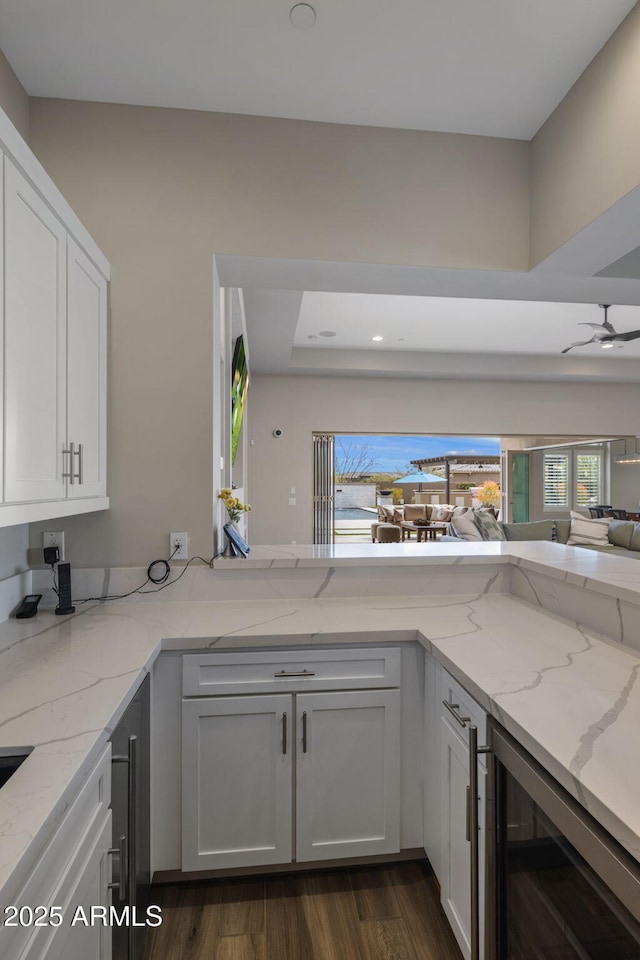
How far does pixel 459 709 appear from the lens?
1.41 meters

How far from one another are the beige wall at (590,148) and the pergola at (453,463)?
961cm

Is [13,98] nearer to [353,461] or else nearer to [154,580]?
[154,580]

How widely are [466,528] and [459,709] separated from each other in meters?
4.53

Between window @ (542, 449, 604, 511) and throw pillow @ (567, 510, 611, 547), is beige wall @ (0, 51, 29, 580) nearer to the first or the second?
throw pillow @ (567, 510, 611, 547)

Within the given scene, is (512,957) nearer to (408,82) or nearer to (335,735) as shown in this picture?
(335,735)

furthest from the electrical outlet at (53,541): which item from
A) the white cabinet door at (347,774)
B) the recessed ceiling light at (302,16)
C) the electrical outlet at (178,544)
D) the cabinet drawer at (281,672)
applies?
the recessed ceiling light at (302,16)

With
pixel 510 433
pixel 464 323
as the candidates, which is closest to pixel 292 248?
pixel 464 323

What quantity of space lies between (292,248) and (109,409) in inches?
39.0

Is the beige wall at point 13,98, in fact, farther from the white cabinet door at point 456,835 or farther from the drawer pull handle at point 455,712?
the white cabinet door at point 456,835

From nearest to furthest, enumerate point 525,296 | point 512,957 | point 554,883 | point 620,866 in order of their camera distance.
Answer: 1. point 620,866
2. point 554,883
3. point 512,957
4. point 525,296

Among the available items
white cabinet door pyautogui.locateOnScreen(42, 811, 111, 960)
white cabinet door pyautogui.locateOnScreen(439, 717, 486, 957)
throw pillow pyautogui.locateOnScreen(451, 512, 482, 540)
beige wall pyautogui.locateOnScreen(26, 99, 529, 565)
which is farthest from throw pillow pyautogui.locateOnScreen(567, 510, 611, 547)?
white cabinet door pyautogui.locateOnScreen(42, 811, 111, 960)

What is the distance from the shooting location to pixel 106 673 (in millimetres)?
1341

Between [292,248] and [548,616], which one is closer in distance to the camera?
[548,616]

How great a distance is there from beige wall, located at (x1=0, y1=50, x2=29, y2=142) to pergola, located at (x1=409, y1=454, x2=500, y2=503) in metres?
10.4
